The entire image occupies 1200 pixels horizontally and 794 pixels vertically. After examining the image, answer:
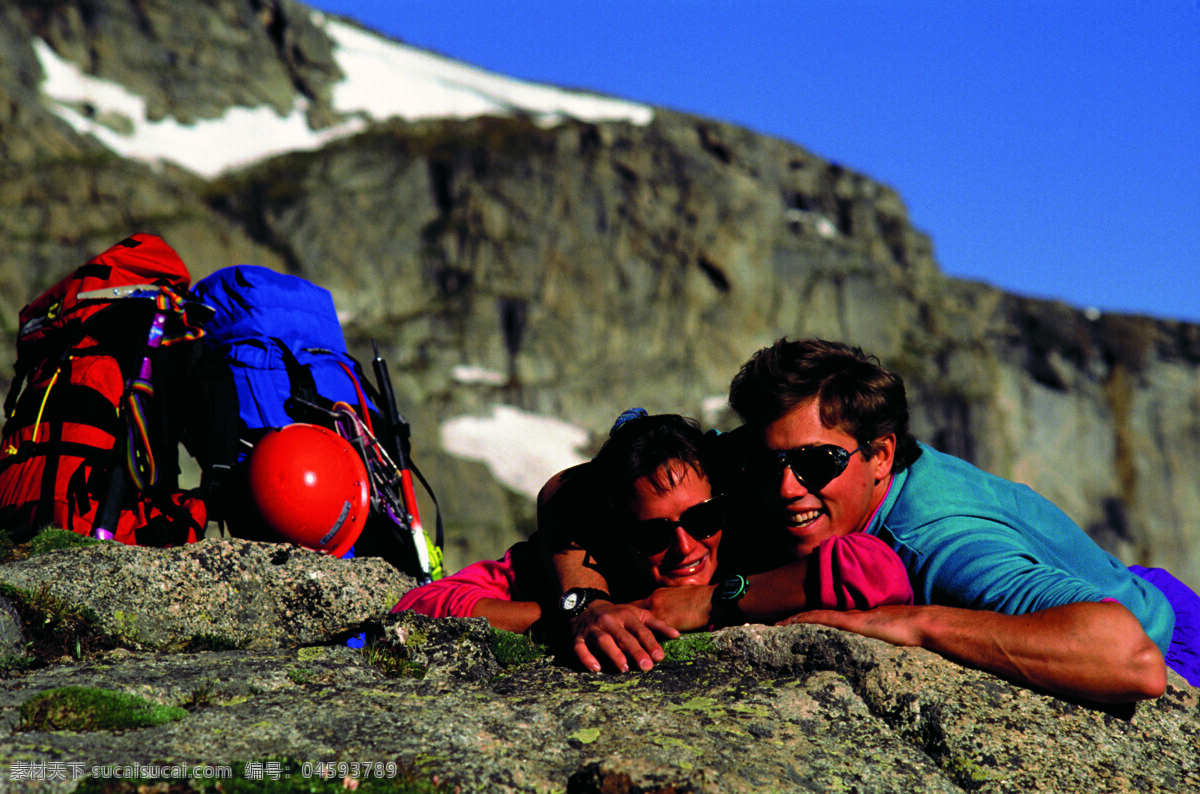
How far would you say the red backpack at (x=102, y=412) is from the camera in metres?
7.39

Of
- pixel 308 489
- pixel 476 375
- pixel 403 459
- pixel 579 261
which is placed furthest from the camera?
pixel 579 261

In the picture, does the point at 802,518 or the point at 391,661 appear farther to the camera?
the point at 802,518

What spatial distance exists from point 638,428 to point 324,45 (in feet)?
327

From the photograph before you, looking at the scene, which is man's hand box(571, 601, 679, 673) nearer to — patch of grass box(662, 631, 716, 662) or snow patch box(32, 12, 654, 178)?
patch of grass box(662, 631, 716, 662)

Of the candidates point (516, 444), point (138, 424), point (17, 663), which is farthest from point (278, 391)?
point (516, 444)

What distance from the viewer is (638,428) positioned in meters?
5.39

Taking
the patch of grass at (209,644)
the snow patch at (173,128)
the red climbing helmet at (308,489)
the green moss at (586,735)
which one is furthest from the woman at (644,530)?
the snow patch at (173,128)

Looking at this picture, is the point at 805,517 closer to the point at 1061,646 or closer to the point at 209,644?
the point at 1061,646

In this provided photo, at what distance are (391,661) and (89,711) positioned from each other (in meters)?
1.33

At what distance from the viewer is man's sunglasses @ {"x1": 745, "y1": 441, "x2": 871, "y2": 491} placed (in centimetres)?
485

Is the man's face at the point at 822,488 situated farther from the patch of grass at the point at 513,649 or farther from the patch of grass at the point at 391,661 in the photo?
the patch of grass at the point at 391,661

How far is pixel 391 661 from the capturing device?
4547mm

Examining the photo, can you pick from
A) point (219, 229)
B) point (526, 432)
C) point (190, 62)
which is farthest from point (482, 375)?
point (190, 62)

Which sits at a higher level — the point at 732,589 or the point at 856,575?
the point at 856,575
